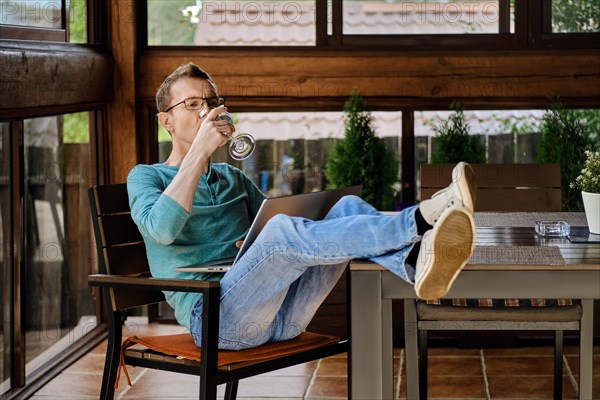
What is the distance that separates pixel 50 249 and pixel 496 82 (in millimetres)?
2396

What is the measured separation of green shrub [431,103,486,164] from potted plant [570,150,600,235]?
1990mm

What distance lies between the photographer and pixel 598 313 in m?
4.79

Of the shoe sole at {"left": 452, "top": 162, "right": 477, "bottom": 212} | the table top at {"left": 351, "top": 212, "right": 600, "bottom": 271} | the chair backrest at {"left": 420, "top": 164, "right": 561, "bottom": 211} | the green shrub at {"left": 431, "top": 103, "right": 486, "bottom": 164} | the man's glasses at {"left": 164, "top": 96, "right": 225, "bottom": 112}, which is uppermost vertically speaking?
the man's glasses at {"left": 164, "top": 96, "right": 225, "bottom": 112}

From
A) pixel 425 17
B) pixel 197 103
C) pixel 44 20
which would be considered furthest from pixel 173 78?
pixel 425 17

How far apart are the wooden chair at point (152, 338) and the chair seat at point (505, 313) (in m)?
0.38

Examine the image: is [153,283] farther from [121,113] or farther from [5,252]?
[121,113]

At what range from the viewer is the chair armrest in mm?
2809

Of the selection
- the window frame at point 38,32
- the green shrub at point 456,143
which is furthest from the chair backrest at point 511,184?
the window frame at point 38,32

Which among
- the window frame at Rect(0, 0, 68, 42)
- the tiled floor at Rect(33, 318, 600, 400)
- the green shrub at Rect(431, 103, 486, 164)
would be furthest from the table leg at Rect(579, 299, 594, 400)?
the window frame at Rect(0, 0, 68, 42)

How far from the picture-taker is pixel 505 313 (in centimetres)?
326

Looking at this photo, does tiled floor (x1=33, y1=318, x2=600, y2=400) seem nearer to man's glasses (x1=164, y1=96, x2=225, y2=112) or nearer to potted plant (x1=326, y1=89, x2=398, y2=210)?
potted plant (x1=326, y1=89, x2=398, y2=210)

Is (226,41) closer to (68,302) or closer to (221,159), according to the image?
(221,159)

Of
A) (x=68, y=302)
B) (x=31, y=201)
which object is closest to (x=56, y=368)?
(x=68, y=302)

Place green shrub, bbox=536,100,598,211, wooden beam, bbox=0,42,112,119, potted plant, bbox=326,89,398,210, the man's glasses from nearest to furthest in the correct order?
the man's glasses
wooden beam, bbox=0,42,112,119
green shrub, bbox=536,100,598,211
potted plant, bbox=326,89,398,210
